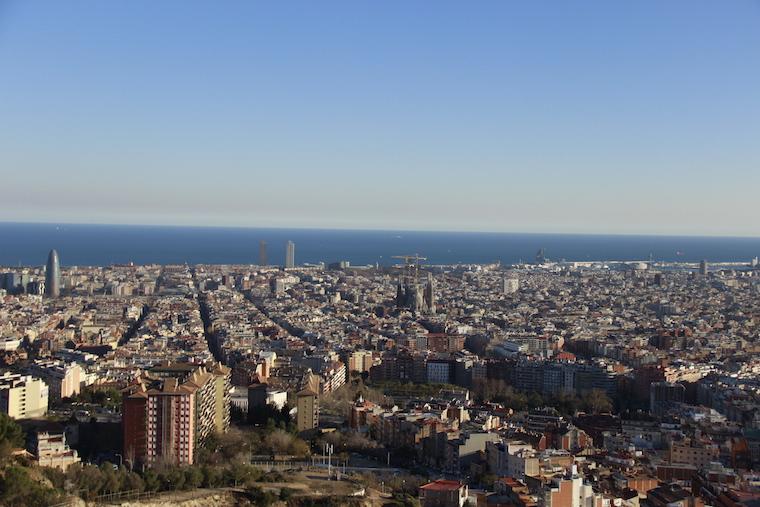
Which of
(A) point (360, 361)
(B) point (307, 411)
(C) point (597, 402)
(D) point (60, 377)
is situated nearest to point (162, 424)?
(B) point (307, 411)

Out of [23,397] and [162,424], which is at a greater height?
[162,424]

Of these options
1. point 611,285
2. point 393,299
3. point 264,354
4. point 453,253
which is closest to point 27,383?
point 264,354

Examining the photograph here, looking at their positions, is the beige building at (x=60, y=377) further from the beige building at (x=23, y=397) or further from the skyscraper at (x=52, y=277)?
the skyscraper at (x=52, y=277)

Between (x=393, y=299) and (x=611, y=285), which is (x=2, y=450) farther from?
(x=611, y=285)

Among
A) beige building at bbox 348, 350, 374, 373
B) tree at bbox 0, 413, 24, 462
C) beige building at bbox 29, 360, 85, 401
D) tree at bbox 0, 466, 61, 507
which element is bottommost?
beige building at bbox 348, 350, 374, 373

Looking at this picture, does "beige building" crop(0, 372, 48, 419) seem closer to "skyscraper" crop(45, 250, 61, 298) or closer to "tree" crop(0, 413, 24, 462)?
"tree" crop(0, 413, 24, 462)

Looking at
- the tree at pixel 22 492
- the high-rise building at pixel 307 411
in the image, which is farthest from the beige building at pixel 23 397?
the tree at pixel 22 492

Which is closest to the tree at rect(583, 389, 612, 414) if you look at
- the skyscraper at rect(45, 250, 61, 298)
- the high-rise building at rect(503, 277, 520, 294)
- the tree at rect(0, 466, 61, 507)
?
the tree at rect(0, 466, 61, 507)

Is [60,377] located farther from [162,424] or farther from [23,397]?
[162,424]
